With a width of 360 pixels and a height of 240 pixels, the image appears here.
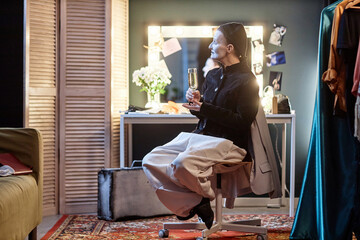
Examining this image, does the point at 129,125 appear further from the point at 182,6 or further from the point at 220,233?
the point at 220,233

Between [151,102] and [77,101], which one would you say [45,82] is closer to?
[77,101]

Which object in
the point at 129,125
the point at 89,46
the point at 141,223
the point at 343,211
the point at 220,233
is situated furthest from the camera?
the point at 129,125

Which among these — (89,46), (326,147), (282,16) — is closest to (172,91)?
(89,46)

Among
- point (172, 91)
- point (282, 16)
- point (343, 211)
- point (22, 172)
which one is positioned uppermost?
point (282, 16)

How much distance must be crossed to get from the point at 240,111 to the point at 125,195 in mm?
1381

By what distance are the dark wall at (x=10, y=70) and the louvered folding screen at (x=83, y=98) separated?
13.0 inches

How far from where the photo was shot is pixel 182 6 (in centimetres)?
468

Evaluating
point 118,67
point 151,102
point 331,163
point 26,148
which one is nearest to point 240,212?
point 151,102

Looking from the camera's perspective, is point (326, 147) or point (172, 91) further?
point (172, 91)

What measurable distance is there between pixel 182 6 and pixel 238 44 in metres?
1.77

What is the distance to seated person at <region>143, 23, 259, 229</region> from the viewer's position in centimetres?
276

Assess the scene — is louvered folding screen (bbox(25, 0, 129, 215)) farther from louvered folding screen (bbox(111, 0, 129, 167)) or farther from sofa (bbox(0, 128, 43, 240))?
sofa (bbox(0, 128, 43, 240))

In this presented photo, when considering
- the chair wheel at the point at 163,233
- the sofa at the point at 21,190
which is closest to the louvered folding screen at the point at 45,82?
the sofa at the point at 21,190


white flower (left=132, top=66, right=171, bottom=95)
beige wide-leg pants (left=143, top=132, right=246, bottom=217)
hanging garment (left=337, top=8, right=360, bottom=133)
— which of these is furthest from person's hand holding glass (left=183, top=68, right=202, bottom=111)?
white flower (left=132, top=66, right=171, bottom=95)
